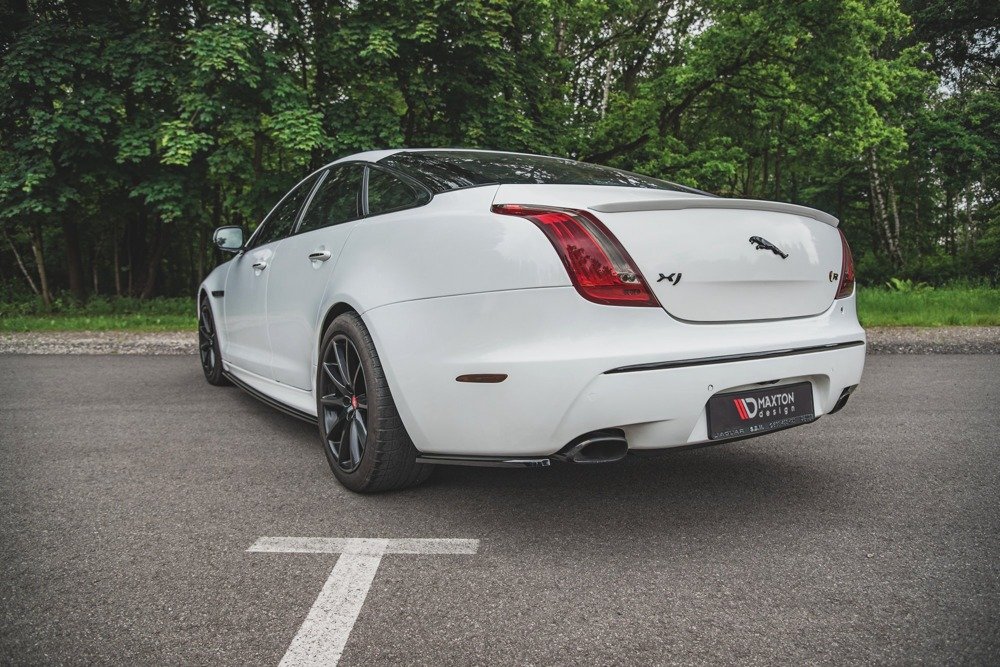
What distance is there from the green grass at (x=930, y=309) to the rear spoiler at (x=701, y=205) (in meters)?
6.90

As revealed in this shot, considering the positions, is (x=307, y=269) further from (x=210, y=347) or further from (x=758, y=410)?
(x=210, y=347)

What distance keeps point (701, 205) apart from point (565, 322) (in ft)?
2.33

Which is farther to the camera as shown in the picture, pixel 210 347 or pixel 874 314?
pixel 874 314

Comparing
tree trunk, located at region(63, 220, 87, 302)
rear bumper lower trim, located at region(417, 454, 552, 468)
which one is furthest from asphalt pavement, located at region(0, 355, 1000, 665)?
tree trunk, located at region(63, 220, 87, 302)

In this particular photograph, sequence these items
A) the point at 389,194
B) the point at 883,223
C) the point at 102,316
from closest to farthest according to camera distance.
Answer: the point at 389,194 < the point at 102,316 < the point at 883,223

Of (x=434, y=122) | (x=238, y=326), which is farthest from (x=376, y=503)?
(x=434, y=122)

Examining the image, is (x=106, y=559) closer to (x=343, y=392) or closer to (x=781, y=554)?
(x=343, y=392)

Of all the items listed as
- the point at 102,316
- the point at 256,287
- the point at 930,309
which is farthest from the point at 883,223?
the point at 256,287

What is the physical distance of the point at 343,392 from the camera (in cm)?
322

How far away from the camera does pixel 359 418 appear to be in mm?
3125

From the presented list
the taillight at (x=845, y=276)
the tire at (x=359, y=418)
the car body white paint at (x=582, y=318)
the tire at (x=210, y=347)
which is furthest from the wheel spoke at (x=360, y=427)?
the tire at (x=210, y=347)

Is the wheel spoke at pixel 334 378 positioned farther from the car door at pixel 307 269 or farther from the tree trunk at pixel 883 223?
the tree trunk at pixel 883 223

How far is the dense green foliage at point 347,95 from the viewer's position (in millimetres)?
11484

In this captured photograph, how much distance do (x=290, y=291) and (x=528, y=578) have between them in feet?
7.16
